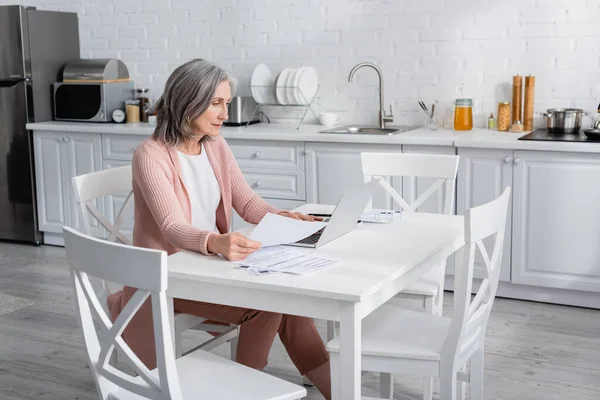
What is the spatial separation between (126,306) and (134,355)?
6.0 inches

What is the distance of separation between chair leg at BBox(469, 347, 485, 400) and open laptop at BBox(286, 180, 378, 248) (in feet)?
1.78

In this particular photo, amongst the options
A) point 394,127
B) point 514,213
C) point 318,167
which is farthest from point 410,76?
point 514,213

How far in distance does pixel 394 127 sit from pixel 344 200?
2.49 metres

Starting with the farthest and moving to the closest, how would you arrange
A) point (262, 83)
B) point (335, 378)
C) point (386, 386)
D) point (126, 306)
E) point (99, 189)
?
point (262, 83) → point (99, 189) → point (386, 386) → point (335, 378) → point (126, 306)

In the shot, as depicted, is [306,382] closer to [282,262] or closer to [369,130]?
[282,262]

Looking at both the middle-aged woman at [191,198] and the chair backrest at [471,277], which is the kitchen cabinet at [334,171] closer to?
the middle-aged woman at [191,198]

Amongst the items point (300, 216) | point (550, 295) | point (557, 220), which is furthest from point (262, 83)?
point (300, 216)

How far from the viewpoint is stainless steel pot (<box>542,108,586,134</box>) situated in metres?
3.99

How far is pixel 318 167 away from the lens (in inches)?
170

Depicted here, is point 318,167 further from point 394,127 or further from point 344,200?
point 344,200

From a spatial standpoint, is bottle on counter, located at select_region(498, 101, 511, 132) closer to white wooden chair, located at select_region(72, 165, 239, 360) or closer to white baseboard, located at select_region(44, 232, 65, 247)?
white wooden chair, located at select_region(72, 165, 239, 360)

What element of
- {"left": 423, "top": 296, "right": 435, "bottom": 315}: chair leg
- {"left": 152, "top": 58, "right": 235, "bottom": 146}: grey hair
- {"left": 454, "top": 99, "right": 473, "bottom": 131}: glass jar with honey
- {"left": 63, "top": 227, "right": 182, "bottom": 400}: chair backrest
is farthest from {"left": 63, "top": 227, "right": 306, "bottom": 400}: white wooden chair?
{"left": 454, "top": 99, "right": 473, "bottom": 131}: glass jar with honey

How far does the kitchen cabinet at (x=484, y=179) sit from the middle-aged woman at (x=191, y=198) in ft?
5.13

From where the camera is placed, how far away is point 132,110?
5207 millimetres
